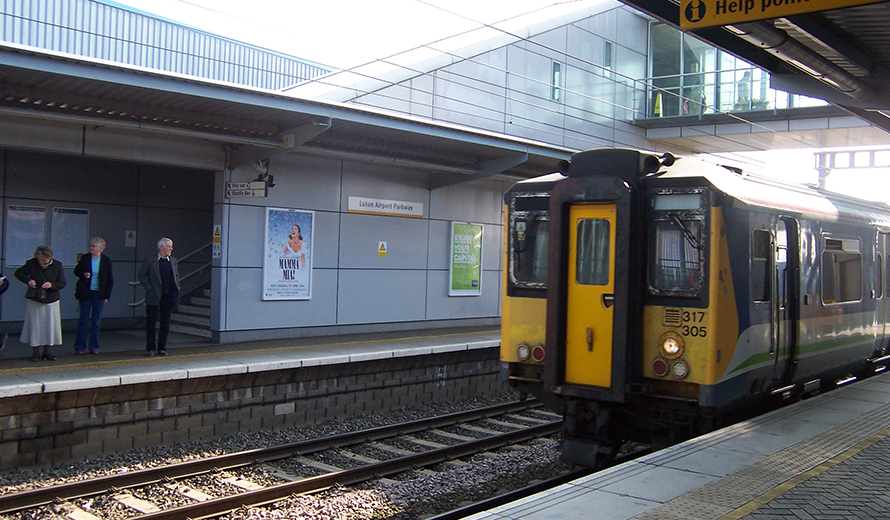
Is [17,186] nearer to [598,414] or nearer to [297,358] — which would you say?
[297,358]

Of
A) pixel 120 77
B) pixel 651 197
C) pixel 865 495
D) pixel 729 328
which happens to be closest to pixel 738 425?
pixel 729 328

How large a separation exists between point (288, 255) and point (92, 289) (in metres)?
3.29

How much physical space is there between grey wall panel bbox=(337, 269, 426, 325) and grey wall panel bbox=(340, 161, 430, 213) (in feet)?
4.45

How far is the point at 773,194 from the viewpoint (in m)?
7.64

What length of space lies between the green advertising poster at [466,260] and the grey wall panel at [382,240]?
897mm

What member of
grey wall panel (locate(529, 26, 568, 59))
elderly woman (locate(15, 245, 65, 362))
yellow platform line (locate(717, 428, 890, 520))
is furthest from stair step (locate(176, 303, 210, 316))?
yellow platform line (locate(717, 428, 890, 520))

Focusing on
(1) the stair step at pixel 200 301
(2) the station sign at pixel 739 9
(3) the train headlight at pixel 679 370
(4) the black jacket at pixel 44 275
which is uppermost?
(2) the station sign at pixel 739 9

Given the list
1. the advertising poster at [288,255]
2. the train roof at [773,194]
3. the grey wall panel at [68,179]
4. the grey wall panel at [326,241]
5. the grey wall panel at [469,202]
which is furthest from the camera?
the grey wall panel at [469,202]

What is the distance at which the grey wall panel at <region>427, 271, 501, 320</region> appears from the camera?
15305 mm

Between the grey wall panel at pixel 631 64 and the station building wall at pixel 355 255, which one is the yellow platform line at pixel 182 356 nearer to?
the station building wall at pixel 355 255

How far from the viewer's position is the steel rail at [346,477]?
6.42 meters

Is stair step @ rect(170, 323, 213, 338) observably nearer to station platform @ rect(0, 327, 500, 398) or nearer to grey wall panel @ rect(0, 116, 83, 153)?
station platform @ rect(0, 327, 500, 398)

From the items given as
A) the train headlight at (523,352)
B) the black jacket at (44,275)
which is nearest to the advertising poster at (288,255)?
the black jacket at (44,275)

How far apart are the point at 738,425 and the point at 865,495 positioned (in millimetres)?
1983
